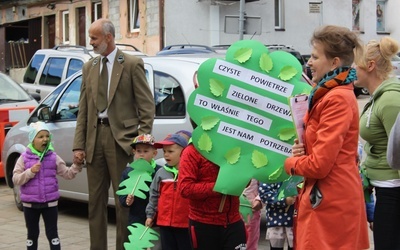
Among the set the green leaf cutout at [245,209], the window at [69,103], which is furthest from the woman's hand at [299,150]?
the window at [69,103]

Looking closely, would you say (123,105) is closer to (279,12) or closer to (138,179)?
(138,179)

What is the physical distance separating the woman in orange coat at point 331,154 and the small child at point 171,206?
171 centimetres

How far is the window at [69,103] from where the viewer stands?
8.68 metres

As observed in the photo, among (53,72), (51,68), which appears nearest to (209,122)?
(53,72)


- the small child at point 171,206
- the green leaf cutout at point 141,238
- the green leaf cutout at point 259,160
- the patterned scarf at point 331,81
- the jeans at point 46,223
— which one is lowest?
the jeans at point 46,223

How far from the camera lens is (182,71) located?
25.8 feet

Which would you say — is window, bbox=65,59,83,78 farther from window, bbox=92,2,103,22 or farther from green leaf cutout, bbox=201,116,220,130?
window, bbox=92,2,103,22

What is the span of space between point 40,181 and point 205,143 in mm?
2730

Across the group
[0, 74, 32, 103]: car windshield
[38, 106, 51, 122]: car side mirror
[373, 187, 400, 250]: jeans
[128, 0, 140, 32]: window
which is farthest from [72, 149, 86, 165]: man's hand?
[128, 0, 140, 32]: window

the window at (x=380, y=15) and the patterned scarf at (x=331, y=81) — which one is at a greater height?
the window at (x=380, y=15)

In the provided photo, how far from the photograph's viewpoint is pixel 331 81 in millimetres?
3951

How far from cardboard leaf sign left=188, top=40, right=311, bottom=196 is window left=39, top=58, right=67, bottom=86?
35.8ft

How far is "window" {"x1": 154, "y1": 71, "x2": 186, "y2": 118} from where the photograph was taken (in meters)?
7.74

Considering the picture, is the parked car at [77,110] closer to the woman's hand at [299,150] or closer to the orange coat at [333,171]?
the woman's hand at [299,150]
